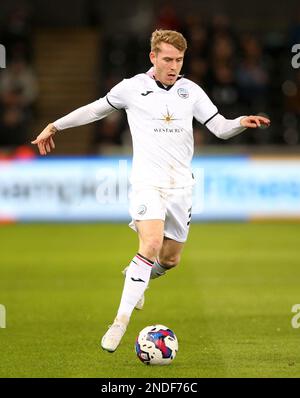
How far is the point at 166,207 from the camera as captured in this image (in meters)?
8.32

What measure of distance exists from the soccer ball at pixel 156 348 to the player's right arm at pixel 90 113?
1.77 m

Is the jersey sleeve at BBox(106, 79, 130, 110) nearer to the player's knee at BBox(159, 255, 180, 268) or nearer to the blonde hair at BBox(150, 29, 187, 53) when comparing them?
the blonde hair at BBox(150, 29, 187, 53)

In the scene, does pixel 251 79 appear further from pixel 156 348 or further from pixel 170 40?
pixel 156 348

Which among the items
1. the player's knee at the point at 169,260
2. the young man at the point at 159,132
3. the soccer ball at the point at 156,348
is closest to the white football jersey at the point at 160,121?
the young man at the point at 159,132

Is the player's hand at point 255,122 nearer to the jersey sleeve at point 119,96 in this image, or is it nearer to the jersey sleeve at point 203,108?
the jersey sleeve at point 203,108

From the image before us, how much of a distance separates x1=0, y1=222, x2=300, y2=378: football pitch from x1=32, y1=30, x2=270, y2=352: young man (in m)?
0.82

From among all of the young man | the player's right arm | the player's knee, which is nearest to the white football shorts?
the young man

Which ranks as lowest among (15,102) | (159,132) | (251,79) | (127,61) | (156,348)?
(15,102)

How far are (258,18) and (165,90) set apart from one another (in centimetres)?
1593

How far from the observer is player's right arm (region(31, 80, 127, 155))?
329 inches

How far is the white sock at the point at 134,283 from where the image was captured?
7.82 m

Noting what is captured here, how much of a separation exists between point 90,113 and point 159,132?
24.0 inches

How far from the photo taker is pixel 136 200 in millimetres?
8156

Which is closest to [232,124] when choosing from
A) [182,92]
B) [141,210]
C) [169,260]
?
[182,92]
